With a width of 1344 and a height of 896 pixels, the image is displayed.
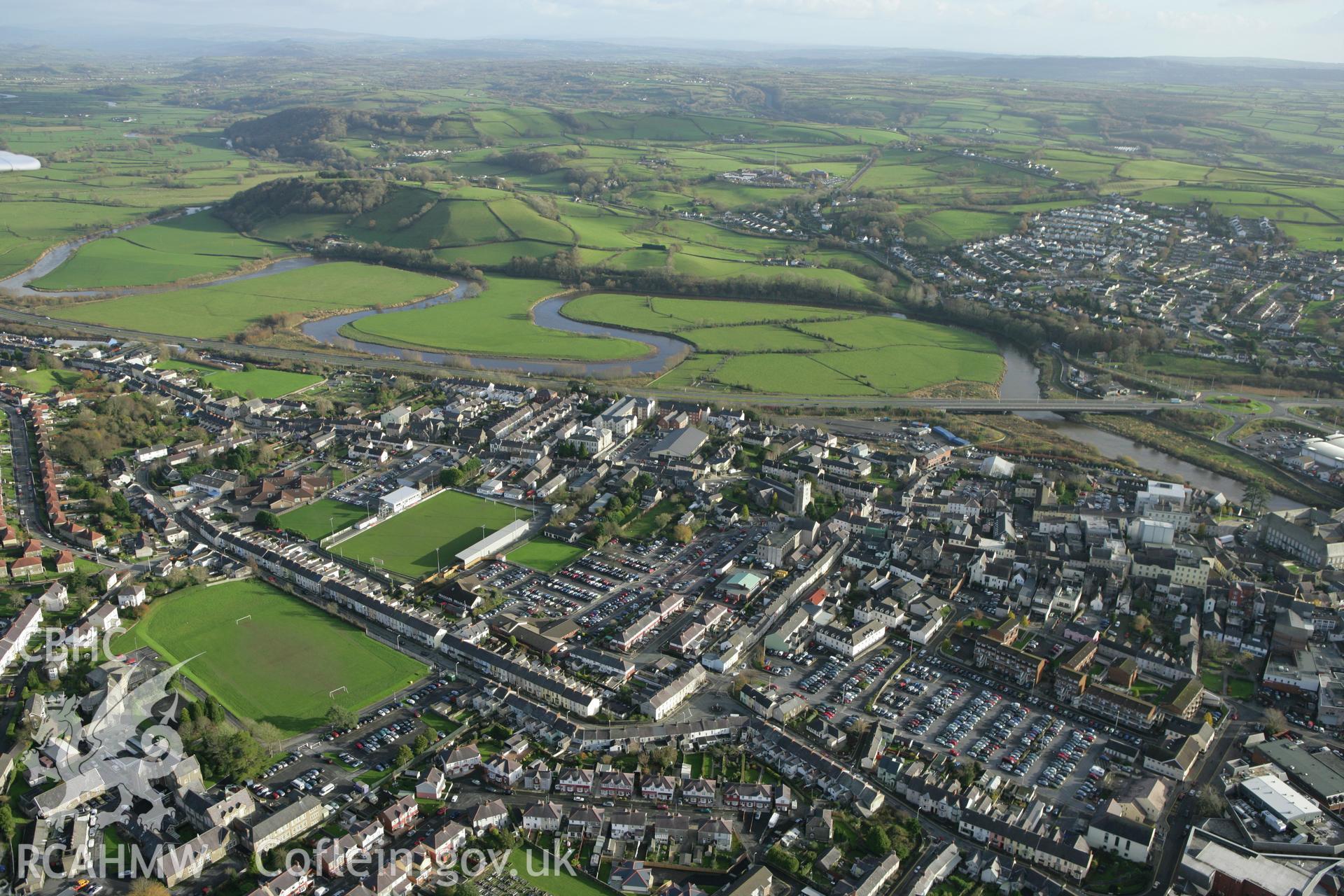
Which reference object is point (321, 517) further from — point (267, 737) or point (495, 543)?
point (267, 737)

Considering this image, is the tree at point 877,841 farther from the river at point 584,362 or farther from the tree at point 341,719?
the river at point 584,362

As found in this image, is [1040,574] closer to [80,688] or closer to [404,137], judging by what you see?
[80,688]

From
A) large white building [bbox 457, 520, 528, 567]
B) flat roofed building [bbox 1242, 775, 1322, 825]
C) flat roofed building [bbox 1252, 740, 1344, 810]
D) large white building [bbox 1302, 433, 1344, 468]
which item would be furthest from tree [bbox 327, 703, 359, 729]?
large white building [bbox 1302, 433, 1344, 468]

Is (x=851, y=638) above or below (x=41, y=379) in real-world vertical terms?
above

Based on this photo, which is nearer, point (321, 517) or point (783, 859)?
point (783, 859)

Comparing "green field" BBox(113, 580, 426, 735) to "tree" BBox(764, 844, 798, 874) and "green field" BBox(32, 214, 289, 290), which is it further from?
"green field" BBox(32, 214, 289, 290)

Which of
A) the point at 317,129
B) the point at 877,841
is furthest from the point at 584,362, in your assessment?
the point at 317,129

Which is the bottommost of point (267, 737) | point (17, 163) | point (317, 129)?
point (267, 737)

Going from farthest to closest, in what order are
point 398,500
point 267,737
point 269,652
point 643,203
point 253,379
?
point 643,203, point 253,379, point 398,500, point 269,652, point 267,737
